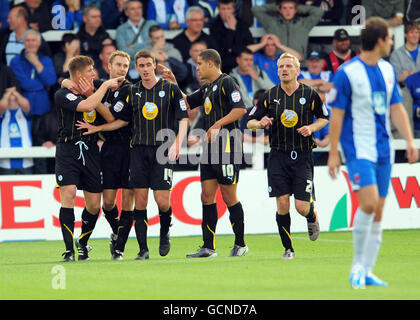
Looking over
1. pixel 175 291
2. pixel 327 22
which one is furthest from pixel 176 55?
pixel 175 291

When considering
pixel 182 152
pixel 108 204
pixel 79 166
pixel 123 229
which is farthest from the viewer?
pixel 182 152

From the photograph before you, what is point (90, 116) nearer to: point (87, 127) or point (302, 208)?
point (87, 127)

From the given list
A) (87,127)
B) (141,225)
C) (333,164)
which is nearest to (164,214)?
(141,225)

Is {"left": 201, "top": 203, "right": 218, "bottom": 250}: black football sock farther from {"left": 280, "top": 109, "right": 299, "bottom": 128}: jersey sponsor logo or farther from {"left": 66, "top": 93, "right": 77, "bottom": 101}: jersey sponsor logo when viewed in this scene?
{"left": 66, "top": 93, "right": 77, "bottom": 101}: jersey sponsor logo

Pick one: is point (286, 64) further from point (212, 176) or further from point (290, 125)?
point (212, 176)

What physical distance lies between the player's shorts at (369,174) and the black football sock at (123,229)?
398 centimetres

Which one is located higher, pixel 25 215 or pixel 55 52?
pixel 55 52

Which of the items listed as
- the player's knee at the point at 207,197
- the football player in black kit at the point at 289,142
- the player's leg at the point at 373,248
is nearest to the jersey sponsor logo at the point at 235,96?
the football player in black kit at the point at 289,142

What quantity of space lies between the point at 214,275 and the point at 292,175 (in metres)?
2.24

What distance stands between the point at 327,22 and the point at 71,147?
872 cm

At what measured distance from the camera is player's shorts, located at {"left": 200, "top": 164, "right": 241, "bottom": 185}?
35.0 feet

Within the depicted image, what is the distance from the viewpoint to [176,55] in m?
16.0

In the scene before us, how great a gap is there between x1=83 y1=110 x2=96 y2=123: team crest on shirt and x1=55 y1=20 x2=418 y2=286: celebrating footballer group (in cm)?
1

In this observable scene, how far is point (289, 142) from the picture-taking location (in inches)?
412
